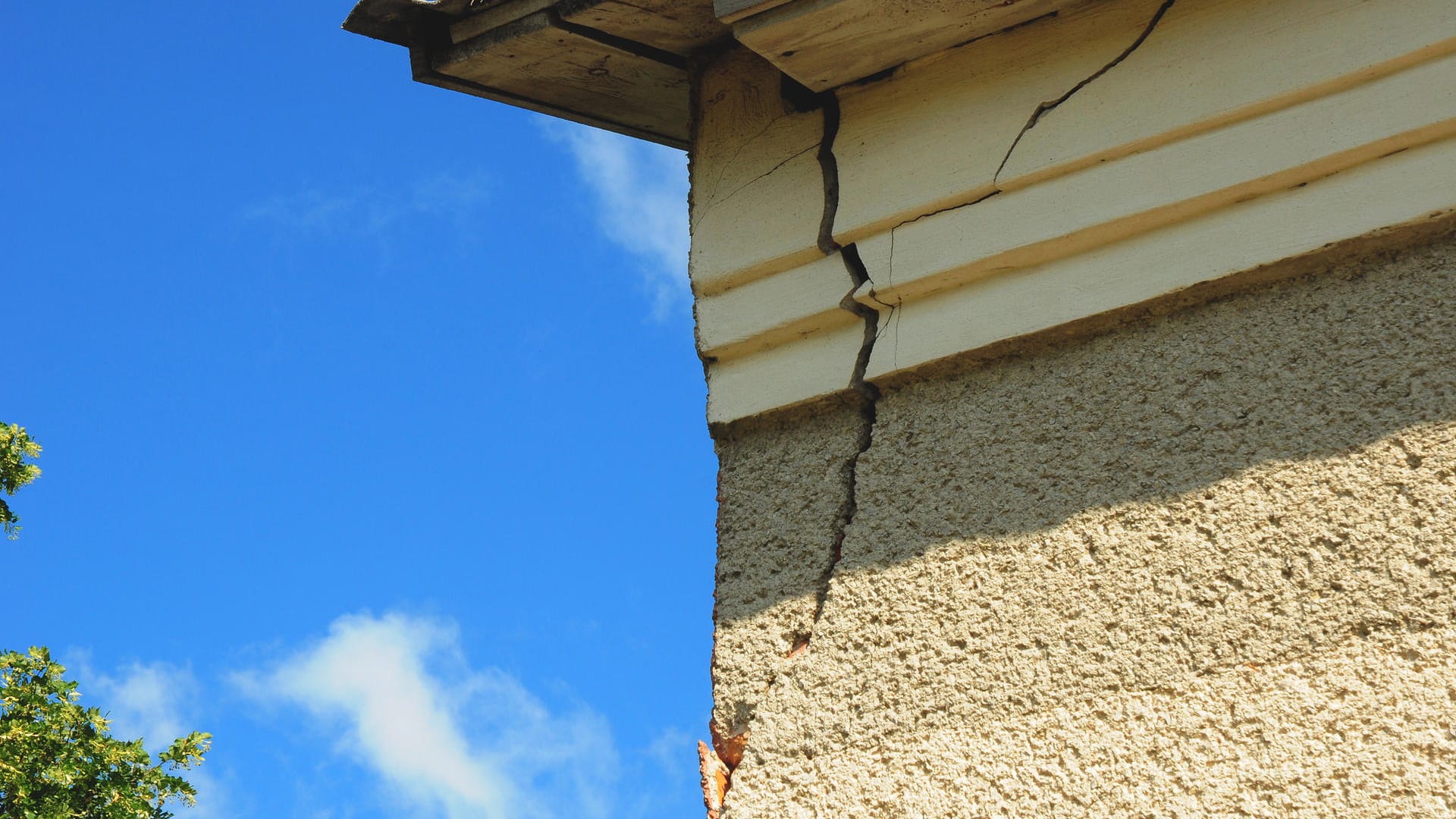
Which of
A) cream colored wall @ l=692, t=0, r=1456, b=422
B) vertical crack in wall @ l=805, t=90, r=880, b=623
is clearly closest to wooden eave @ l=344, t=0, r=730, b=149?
cream colored wall @ l=692, t=0, r=1456, b=422

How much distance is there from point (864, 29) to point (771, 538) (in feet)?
2.86

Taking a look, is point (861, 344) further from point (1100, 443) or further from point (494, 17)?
point (494, 17)

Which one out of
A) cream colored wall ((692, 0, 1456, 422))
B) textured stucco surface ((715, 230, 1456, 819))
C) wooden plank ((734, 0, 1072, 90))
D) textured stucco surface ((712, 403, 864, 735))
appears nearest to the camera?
textured stucco surface ((715, 230, 1456, 819))

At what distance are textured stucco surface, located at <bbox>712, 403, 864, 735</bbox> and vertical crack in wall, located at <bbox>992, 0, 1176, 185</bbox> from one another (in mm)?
500

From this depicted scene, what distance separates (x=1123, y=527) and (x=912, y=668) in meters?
0.36

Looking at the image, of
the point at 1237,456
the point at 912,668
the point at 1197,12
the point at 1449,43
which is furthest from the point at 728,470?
the point at 1449,43

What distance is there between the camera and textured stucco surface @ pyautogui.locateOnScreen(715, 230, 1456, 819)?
1.64 meters

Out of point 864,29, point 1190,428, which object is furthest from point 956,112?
point 1190,428

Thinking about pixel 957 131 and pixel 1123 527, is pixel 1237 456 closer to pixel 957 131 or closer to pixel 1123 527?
pixel 1123 527

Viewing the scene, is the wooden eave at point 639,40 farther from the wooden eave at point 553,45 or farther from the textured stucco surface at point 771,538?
the textured stucco surface at point 771,538

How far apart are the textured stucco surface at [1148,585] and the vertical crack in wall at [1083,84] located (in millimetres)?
360

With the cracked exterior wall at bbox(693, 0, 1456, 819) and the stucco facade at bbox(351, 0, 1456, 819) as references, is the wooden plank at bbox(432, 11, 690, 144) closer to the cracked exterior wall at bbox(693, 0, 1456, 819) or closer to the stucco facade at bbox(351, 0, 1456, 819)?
the stucco facade at bbox(351, 0, 1456, 819)

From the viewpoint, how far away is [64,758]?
4926 mm

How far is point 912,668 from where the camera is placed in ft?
6.27
